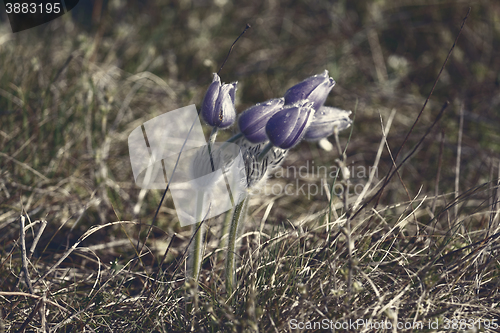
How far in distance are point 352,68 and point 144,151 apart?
1897 mm

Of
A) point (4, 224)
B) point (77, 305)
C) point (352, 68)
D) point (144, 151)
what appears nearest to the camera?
point (77, 305)

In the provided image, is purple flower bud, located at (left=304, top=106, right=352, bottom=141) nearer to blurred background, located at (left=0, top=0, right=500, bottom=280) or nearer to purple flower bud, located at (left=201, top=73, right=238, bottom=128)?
purple flower bud, located at (left=201, top=73, right=238, bottom=128)

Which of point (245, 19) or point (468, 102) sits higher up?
point (245, 19)

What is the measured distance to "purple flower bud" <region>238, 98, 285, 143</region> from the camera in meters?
1.43

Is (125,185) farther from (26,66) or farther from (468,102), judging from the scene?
(468,102)

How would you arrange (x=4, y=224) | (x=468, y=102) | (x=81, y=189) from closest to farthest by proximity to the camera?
(x=4, y=224), (x=81, y=189), (x=468, y=102)

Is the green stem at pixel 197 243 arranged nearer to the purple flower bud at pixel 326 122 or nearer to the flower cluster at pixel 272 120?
the flower cluster at pixel 272 120

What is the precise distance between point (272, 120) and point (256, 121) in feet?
0.25

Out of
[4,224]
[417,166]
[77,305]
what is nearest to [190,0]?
[417,166]

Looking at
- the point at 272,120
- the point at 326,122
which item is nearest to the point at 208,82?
Result: the point at 326,122

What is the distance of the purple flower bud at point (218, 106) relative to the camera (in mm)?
1420

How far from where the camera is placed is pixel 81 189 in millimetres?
2281

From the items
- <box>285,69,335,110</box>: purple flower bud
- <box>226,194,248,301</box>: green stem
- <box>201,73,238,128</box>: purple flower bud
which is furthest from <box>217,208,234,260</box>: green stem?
<box>285,69,335,110</box>: purple flower bud

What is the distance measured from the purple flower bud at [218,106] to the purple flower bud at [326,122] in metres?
0.32
